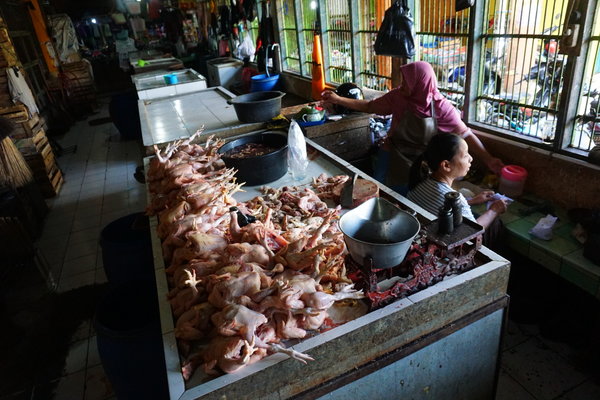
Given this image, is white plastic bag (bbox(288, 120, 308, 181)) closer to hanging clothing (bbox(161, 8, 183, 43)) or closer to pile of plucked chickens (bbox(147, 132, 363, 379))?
pile of plucked chickens (bbox(147, 132, 363, 379))

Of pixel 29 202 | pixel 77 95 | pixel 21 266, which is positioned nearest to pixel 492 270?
pixel 21 266

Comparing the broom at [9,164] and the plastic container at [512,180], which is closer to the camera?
the plastic container at [512,180]

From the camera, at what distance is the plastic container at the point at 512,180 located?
12.3 feet

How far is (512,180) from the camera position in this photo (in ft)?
12.4

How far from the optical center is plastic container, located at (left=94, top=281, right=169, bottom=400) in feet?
7.79

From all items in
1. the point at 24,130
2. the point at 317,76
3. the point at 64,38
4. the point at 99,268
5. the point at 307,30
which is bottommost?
the point at 99,268

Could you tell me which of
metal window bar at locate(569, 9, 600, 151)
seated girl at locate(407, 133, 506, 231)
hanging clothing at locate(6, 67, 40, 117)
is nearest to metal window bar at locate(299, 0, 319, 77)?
metal window bar at locate(569, 9, 600, 151)

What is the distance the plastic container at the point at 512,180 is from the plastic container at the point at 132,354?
3.42m

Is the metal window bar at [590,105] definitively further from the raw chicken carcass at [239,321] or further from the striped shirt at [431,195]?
the raw chicken carcass at [239,321]

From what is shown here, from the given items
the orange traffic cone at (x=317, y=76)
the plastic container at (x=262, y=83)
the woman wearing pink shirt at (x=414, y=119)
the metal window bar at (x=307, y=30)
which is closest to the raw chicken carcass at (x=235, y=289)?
the woman wearing pink shirt at (x=414, y=119)

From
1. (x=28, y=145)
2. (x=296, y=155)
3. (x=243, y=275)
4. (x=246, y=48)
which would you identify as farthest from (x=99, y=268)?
(x=246, y=48)

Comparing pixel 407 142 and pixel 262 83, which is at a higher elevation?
pixel 262 83

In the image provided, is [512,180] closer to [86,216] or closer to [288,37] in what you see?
[86,216]

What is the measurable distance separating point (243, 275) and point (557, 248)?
265 centimetres
